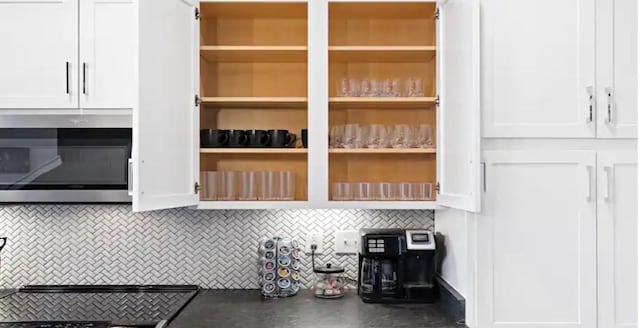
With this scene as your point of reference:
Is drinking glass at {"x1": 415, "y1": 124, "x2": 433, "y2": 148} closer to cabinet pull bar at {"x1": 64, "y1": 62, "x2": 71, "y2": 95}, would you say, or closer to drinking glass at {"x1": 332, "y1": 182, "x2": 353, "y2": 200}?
drinking glass at {"x1": 332, "y1": 182, "x2": 353, "y2": 200}

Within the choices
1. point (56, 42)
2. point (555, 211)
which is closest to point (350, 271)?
point (555, 211)

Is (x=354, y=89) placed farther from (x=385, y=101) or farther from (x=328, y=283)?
(x=328, y=283)

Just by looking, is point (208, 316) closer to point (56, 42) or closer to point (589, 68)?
point (56, 42)

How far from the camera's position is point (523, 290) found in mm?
1924

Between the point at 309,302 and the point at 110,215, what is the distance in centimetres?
104

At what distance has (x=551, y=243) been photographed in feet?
6.34

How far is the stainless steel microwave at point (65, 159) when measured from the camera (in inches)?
87.4

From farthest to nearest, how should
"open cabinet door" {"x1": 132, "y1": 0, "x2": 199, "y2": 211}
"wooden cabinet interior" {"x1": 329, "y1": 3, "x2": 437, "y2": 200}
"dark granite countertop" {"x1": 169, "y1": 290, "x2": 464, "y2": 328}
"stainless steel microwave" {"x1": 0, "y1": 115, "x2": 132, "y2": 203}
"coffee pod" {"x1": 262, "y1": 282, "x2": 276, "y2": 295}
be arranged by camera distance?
"wooden cabinet interior" {"x1": 329, "y1": 3, "x2": 437, "y2": 200}, "coffee pod" {"x1": 262, "y1": 282, "x2": 276, "y2": 295}, "stainless steel microwave" {"x1": 0, "y1": 115, "x2": 132, "y2": 203}, "dark granite countertop" {"x1": 169, "y1": 290, "x2": 464, "y2": 328}, "open cabinet door" {"x1": 132, "y1": 0, "x2": 199, "y2": 211}

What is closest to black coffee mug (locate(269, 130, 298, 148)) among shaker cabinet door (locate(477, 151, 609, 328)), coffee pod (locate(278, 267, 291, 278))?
coffee pod (locate(278, 267, 291, 278))

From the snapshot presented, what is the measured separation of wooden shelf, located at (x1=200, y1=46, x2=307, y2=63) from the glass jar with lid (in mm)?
942

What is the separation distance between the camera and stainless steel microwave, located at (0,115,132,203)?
7.29 ft

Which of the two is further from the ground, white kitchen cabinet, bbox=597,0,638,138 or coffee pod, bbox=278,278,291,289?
white kitchen cabinet, bbox=597,0,638,138

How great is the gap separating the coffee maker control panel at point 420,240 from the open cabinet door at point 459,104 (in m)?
0.18

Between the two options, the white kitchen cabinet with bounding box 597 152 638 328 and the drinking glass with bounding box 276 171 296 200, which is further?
the drinking glass with bounding box 276 171 296 200
